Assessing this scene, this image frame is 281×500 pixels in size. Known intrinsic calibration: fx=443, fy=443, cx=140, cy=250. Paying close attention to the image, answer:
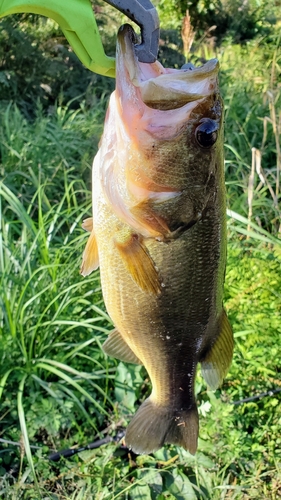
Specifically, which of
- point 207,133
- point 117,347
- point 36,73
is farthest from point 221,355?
point 36,73

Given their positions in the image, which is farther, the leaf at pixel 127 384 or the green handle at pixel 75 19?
the leaf at pixel 127 384

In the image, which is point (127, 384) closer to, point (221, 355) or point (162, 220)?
point (221, 355)

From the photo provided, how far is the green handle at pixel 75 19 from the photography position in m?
0.81

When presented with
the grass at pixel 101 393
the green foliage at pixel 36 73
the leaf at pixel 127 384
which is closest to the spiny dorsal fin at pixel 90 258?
the grass at pixel 101 393

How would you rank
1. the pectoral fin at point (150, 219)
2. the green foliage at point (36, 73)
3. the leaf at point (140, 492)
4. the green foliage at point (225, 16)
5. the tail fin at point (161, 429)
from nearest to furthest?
the pectoral fin at point (150, 219)
the tail fin at point (161, 429)
the leaf at point (140, 492)
the green foliage at point (36, 73)
the green foliage at point (225, 16)

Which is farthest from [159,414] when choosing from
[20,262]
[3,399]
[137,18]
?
[20,262]

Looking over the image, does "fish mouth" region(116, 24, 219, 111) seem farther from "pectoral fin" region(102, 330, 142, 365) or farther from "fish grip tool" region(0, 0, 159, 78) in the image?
"pectoral fin" region(102, 330, 142, 365)

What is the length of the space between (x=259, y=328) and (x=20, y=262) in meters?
1.29

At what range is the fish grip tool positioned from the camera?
0.83 metres

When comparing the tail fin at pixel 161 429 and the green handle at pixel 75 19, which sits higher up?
the green handle at pixel 75 19

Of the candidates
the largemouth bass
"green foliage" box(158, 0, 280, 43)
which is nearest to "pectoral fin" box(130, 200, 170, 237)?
the largemouth bass

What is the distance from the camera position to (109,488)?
1906mm

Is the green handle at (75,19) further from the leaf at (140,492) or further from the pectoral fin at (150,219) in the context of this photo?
the leaf at (140,492)

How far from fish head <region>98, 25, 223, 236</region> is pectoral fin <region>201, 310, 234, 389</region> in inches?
16.1
